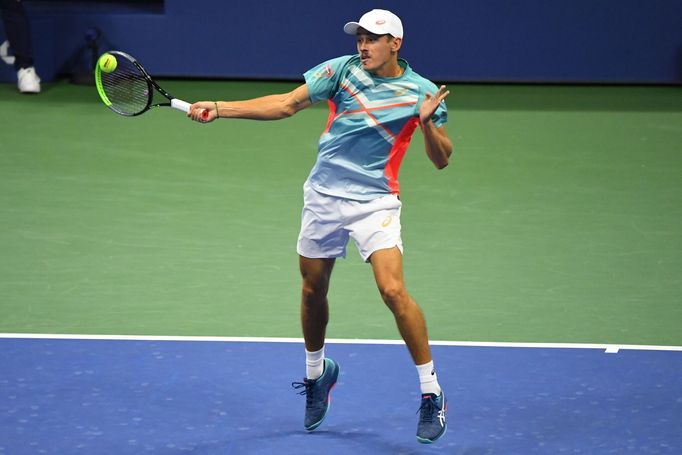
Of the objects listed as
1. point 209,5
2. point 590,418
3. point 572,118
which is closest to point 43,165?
point 209,5

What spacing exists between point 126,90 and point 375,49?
1.68 m

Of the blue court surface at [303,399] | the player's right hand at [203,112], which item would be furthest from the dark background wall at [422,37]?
the player's right hand at [203,112]

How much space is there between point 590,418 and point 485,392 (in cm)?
57

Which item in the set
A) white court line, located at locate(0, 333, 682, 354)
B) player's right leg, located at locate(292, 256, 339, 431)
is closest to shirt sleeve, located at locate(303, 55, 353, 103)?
player's right leg, located at locate(292, 256, 339, 431)

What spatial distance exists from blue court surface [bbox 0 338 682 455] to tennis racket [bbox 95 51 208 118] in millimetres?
1357

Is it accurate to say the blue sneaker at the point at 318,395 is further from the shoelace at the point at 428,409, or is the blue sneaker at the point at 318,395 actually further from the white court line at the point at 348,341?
the white court line at the point at 348,341

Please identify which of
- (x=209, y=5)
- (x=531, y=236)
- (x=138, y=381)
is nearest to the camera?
(x=138, y=381)

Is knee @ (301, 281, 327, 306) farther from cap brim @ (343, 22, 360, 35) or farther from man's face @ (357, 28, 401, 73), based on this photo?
cap brim @ (343, 22, 360, 35)

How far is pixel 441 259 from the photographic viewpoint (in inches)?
332

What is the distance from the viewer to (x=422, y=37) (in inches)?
549

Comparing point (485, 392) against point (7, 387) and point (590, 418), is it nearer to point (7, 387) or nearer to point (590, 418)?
point (590, 418)

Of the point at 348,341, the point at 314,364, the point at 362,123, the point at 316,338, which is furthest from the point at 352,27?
the point at 348,341

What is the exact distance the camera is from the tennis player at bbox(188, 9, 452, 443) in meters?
5.58

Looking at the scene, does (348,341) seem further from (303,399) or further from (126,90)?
(126,90)
